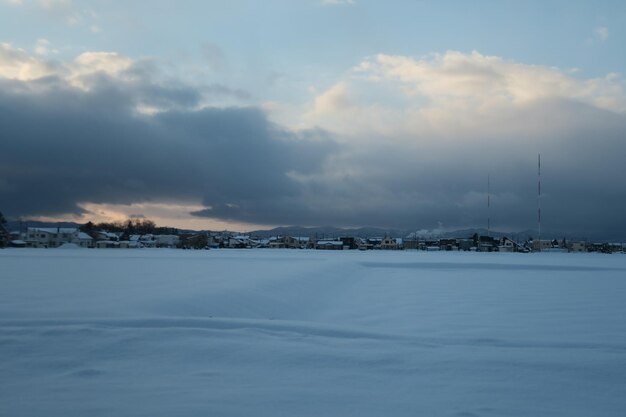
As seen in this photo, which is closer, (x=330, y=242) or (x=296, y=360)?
(x=296, y=360)

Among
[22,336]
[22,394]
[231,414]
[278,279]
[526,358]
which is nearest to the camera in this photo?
[231,414]

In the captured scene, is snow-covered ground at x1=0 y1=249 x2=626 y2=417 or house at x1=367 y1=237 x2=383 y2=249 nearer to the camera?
snow-covered ground at x1=0 y1=249 x2=626 y2=417

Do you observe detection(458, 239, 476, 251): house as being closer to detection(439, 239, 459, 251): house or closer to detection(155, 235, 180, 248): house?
detection(439, 239, 459, 251): house

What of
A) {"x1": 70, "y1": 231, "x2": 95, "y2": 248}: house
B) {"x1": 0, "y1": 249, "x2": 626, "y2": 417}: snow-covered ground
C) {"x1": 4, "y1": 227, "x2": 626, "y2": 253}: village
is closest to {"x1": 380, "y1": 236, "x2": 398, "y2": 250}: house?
{"x1": 4, "y1": 227, "x2": 626, "y2": 253}: village

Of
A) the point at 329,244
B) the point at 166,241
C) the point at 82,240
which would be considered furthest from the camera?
the point at 329,244

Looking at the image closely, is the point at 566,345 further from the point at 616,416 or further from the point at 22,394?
the point at 22,394

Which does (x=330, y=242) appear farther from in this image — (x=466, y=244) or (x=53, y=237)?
(x=53, y=237)

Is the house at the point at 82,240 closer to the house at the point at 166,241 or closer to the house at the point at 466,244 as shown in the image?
the house at the point at 166,241

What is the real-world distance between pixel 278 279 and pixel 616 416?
13.5 meters

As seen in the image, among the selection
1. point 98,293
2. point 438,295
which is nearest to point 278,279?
point 438,295

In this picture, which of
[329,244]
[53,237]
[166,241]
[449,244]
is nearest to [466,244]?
[449,244]

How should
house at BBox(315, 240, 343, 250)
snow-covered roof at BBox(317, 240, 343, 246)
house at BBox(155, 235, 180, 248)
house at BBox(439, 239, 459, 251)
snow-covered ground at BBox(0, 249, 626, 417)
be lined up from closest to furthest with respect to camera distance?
snow-covered ground at BBox(0, 249, 626, 417) → house at BBox(439, 239, 459, 251) → house at BBox(315, 240, 343, 250) → house at BBox(155, 235, 180, 248) → snow-covered roof at BBox(317, 240, 343, 246)

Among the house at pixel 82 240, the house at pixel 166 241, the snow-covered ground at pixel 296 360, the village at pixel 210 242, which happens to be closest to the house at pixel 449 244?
the village at pixel 210 242

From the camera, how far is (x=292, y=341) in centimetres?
743
